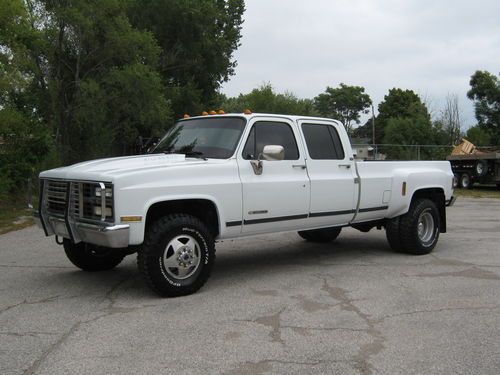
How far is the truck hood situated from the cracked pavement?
51.2 inches

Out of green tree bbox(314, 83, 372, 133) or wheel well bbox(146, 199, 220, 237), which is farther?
green tree bbox(314, 83, 372, 133)

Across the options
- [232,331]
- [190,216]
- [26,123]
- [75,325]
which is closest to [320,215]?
[190,216]

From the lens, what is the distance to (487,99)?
33.5m

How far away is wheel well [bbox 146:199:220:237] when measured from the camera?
583cm

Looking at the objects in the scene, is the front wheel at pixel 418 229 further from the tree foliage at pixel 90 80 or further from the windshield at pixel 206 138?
the tree foliage at pixel 90 80

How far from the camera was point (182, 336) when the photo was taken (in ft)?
15.1

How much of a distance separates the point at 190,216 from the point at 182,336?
1591mm

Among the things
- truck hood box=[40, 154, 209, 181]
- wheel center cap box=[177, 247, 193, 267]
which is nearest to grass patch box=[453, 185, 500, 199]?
truck hood box=[40, 154, 209, 181]

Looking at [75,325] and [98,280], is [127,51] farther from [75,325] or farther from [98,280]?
[75,325]

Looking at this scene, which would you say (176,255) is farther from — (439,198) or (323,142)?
(439,198)

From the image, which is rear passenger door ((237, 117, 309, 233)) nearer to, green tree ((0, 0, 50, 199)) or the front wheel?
the front wheel

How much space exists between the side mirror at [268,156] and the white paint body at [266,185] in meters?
0.08

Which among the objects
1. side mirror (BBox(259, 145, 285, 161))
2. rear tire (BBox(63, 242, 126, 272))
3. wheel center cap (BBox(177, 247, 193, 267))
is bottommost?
rear tire (BBox(63, 242, 126, 272))

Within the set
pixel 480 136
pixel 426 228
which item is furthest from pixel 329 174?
pixel 480 136
